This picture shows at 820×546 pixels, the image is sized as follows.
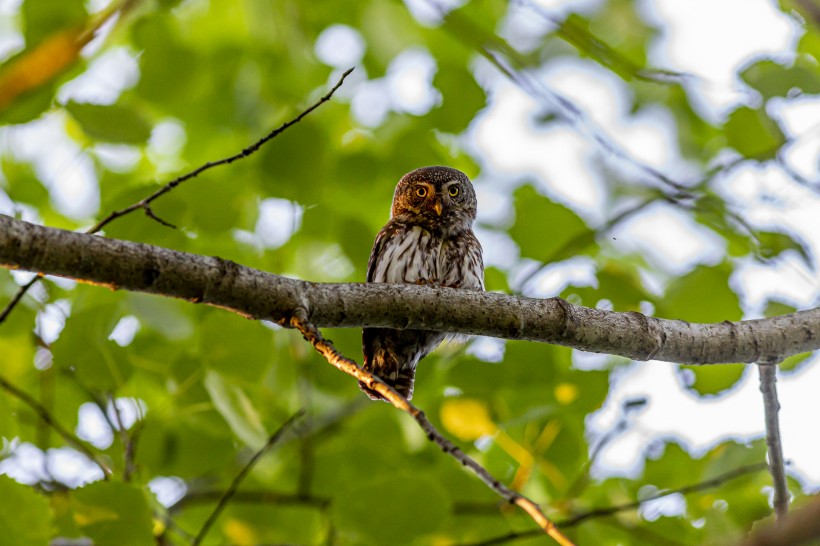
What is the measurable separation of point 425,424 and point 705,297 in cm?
250

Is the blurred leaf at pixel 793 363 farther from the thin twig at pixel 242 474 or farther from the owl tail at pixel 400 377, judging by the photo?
the thin twig at pixel 242 474

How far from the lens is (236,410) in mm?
3301

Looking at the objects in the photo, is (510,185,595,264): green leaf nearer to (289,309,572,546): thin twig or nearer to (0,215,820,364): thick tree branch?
(0,215,820,364): thick tree branch

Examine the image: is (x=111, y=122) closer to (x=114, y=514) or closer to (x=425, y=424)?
(x=114, y=514)

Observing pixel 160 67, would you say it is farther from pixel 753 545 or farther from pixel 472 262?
pixel 753 545

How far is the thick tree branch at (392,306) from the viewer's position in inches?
89.8

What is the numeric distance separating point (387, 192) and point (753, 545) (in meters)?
5.15

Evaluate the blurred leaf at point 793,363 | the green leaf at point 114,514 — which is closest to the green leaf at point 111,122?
the green leaf at point 114,514

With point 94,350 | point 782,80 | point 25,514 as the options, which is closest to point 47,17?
point 94,350

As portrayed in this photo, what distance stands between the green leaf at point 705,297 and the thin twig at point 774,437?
28.5 inches

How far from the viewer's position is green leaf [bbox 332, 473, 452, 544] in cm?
343

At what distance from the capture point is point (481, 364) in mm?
4246

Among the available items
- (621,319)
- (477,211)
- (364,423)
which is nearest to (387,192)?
(477,211)

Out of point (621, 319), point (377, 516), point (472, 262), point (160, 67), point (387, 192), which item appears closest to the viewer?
point (621, 319)
